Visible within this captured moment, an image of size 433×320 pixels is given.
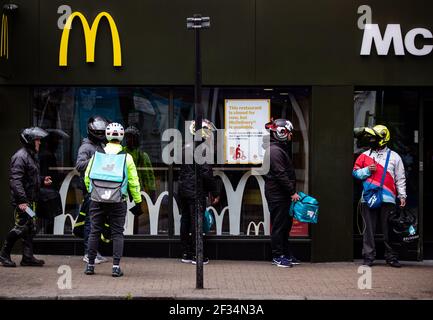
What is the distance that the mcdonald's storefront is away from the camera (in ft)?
38.0

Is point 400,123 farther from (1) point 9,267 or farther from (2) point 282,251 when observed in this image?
(1) point 9,267

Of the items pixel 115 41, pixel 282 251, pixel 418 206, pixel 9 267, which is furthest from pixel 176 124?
pixel 418 206

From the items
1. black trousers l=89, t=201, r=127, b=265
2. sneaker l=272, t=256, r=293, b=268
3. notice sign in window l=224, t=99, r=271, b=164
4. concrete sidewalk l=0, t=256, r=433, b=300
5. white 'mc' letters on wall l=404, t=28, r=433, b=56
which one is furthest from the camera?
notice sign in window l=224, t=99, r=271, b=164

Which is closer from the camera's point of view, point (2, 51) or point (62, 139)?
point (2, 51)

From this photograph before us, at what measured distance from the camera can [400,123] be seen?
478 inches

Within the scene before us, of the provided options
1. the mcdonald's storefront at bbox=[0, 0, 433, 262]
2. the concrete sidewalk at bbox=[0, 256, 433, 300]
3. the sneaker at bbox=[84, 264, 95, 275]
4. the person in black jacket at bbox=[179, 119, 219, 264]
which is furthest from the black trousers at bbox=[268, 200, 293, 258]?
the sneaker at bbox=[84, 264, 95, 275]

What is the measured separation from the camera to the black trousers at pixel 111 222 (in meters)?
10.0

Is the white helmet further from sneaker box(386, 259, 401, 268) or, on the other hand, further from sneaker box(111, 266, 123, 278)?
sneaker box(386, 259, 401, 268)

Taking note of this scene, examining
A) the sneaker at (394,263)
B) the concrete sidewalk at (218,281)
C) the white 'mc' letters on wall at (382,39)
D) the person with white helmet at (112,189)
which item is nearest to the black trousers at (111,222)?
the person with white helmet at (112,189)

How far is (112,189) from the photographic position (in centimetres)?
985

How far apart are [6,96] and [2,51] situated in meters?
0.79

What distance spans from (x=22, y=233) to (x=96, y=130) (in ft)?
6.00

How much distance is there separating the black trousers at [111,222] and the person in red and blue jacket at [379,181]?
147 inches

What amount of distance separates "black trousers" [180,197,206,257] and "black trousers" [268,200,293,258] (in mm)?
1093
